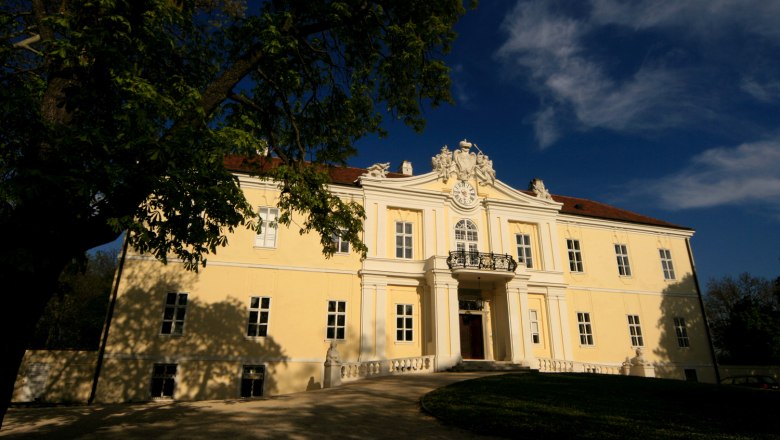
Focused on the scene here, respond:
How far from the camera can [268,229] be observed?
65.4ft

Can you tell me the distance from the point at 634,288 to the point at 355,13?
2183 cm

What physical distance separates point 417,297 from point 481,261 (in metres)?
3.25

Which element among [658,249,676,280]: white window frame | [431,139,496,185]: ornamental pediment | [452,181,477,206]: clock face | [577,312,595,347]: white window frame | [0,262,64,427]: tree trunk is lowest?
[0,262,64,427]: tree trunk

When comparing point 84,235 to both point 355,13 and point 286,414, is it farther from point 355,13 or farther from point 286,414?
point 355,13

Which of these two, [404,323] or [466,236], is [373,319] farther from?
[466,236]

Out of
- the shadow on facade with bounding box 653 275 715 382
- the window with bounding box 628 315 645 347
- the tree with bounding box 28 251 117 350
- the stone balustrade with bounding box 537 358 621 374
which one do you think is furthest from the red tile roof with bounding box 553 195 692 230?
the tree with bounding box 28 251 117 350

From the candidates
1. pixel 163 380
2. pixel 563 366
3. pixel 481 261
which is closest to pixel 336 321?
pixel 163 380

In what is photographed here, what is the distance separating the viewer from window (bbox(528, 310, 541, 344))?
2173 cm

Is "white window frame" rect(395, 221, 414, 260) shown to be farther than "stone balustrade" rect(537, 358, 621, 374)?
Yes

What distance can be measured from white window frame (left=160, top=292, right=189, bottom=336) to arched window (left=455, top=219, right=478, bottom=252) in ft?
39.4

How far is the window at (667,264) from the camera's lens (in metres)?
25.6

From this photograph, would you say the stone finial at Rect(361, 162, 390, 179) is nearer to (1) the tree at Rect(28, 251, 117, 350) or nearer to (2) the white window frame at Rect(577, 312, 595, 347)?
(2) the white window frame at Rect(577, 312, 595, 347)

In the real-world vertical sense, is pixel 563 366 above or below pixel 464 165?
below

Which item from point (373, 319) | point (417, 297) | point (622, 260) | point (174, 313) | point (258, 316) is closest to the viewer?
point (174, 313)
